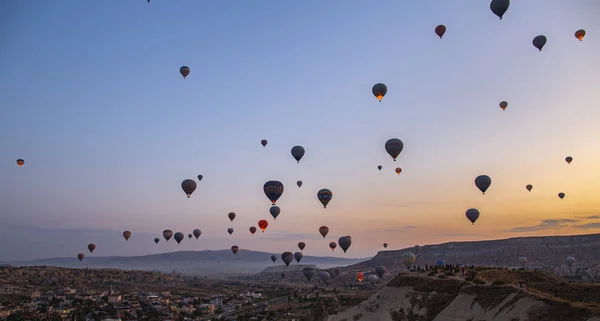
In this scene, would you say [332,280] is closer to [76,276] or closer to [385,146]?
[76,276]

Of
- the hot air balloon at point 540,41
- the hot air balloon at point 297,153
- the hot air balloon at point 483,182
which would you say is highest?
the hot air balloon at point 540,41

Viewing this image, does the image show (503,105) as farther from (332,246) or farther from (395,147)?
(332,246)

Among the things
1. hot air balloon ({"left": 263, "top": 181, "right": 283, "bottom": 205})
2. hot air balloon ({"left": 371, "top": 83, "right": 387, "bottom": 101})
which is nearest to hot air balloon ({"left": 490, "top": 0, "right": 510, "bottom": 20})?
hot air balloon ({"left": 371, "top": 83, "right": 387, "bottom": 101})

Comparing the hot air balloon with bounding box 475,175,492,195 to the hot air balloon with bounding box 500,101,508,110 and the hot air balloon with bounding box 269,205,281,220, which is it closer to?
the hot air balloon with bounding box 500,101,508,110

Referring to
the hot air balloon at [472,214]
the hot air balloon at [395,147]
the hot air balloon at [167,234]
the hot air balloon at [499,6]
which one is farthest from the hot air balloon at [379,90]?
the hot air balloon at [167,234]

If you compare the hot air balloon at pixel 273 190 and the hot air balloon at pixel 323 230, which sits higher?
the hot air balloon at pixel 273 190

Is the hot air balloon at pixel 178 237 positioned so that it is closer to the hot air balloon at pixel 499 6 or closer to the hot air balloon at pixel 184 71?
the hot air balloon at pixel 184 71
